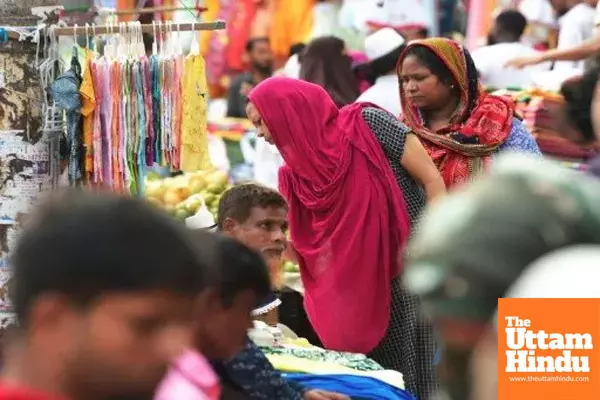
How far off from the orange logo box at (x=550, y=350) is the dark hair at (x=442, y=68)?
3.27 meters

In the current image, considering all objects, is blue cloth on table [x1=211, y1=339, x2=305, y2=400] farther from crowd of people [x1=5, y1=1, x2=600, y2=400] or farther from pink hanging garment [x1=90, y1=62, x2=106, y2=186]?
pink hanging garment [x1=90, y1=62, x2=106, y2=186]

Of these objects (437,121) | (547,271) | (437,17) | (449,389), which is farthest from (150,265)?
(437,17)

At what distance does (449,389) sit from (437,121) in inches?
147

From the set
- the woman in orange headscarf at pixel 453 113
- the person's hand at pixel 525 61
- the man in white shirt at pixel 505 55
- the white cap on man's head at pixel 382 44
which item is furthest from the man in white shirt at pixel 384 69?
the woman in orange headscarf at pixel 453 113

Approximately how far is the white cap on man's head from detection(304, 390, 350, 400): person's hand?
4.27 metres

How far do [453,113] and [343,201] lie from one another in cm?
69

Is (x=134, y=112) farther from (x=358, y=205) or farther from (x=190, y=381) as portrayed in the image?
(x=190, y=381)

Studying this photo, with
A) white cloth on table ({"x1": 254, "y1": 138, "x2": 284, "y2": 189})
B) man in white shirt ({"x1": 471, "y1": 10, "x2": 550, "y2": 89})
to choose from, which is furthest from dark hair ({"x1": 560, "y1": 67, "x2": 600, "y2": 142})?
white cloth on table ({"x1": 254, "y1": 138, "x2": 284, "y2": 189})

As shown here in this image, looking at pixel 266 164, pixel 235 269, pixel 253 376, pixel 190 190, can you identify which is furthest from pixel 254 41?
pixel 235 269

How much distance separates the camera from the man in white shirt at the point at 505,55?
25.3 feet

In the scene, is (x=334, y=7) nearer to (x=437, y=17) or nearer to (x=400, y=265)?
(x=437, y=17)

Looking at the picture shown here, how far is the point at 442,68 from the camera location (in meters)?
5.27

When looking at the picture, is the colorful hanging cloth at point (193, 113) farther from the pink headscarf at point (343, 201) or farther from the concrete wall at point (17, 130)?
the concrete wall at point (17, 130)

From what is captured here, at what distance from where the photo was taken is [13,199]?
445cm
